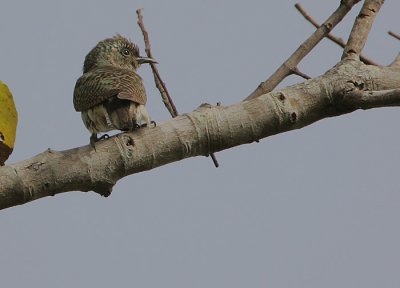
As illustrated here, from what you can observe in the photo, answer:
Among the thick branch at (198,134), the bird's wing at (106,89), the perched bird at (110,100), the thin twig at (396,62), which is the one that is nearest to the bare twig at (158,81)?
the perched bird at (110,100)

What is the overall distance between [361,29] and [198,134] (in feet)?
3.26

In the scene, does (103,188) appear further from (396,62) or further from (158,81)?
(396,62)

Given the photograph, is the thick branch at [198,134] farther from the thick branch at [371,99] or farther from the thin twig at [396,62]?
the thin twig at [396,62]

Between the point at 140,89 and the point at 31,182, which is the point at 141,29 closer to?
the point at 140,89

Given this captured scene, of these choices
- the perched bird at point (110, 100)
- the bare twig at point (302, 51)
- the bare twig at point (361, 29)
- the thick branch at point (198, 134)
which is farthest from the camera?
the perched bird at point (110, 100)

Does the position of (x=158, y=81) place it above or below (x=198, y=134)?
above

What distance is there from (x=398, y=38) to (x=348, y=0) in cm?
50

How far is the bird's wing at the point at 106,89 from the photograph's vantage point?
160 inches

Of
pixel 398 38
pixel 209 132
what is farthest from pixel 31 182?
pixel 398 38

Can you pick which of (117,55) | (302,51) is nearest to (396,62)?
(302,51)

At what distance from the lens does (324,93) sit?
9.19 feet

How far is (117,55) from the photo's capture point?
564cm

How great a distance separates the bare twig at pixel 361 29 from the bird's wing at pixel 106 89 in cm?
133

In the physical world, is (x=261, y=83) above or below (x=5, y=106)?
below
